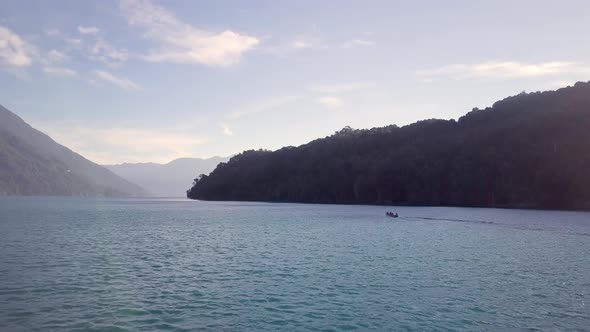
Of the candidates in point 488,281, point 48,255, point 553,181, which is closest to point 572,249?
point 488,281

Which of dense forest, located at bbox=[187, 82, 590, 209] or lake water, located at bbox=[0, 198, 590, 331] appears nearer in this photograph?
lake water, located at bbox=[0, 198, 590, 331]

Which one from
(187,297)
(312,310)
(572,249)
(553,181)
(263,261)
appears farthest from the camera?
(553,181)

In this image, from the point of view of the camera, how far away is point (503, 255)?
154ft

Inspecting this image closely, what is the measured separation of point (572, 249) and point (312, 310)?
3948 centimetres

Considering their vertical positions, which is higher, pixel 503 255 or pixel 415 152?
pixel 415 152

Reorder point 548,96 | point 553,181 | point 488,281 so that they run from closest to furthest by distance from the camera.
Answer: point 488,281 < point 553,181 < point 548,96

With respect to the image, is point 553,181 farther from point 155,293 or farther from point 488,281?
point 155,293

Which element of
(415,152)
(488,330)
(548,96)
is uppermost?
(548,96)

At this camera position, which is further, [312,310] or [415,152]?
[415,152]

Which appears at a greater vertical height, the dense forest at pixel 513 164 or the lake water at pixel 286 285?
the dense forest at pixel 513 164

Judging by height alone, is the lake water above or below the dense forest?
below

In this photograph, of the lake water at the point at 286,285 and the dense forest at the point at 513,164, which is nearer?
the lake water at the point at 286,285

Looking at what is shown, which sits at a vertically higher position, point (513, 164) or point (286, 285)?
point (513, 164)

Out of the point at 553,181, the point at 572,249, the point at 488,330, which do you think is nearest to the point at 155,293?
the point at 488,330
